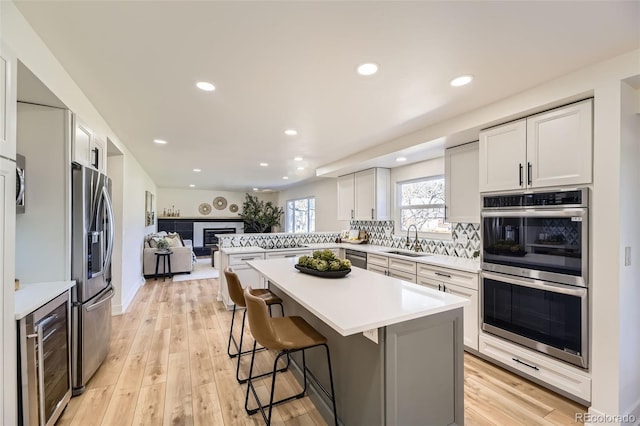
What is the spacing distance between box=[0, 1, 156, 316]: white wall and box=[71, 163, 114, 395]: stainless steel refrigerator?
1.88 feet

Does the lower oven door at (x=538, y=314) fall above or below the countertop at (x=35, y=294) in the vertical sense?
below

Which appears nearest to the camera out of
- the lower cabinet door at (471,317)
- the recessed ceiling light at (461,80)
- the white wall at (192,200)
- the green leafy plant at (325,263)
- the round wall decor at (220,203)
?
the recessed ceiling light at (461,80)

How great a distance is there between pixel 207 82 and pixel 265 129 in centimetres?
116

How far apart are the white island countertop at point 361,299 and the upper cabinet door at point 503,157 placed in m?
1.32

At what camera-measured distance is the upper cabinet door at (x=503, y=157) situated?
235 centimetres

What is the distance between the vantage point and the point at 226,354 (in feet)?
9.32

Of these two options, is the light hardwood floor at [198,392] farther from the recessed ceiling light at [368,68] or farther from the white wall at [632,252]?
the recessed ceiling light at [368,68]

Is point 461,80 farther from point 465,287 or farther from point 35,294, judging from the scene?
point 35,294

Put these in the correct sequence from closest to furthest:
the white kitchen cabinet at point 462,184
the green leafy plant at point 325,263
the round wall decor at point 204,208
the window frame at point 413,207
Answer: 1. the green leafy plant at point 325,263
2. the white kitchen cabinet at point 462,184
3. the window frame at point 413,207
4. the round wall decor at point 204,208

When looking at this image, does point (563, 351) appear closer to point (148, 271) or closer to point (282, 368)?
point (282, 368)

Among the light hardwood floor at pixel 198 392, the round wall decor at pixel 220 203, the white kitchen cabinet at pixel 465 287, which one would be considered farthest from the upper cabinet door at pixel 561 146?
the round wall decor at pixel 220 203

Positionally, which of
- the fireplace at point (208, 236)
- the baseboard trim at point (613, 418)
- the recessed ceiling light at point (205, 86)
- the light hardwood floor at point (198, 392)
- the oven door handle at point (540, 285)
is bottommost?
the light hardwood floor at point (198, 392)

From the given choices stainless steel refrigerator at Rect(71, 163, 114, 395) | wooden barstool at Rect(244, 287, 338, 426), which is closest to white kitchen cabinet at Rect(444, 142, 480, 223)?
wooden barstool at Rect(244, 287, 338, 426)

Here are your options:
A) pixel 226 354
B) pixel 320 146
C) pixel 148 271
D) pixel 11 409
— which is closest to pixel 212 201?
pixel 148 271
